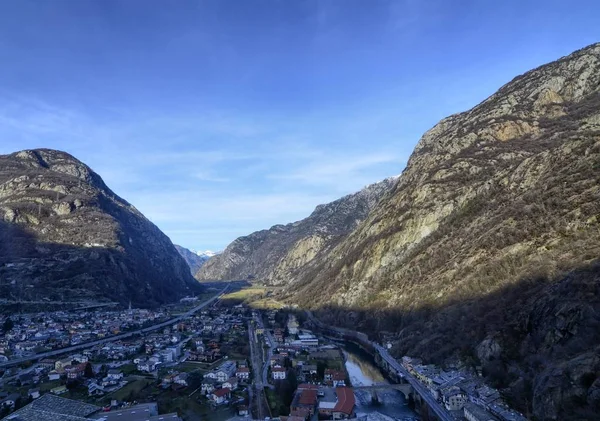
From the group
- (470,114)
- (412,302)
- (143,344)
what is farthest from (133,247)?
(470,114)

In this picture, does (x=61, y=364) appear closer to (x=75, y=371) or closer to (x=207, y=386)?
(x=75, y=371)

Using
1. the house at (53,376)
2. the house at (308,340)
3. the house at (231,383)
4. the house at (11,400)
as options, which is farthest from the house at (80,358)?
the house at (308,340)

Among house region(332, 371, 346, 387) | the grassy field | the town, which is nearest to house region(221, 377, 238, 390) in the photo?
the town

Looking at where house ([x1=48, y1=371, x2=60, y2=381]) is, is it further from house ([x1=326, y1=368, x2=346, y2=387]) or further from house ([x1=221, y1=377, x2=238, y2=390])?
house ([x1=326, y1=368, x2=346, y2=387])

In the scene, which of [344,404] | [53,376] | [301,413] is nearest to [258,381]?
[301,413]

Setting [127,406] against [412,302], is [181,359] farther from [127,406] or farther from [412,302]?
[412,302]

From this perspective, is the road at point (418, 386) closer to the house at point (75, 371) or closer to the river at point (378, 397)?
the river at point (378, 397)
